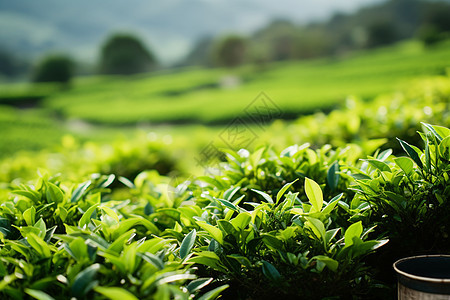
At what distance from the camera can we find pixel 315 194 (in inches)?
49.3

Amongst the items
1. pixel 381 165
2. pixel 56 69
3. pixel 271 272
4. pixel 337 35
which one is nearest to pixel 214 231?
pixel 271 272

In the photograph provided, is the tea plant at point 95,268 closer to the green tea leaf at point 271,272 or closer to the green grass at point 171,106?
the green tea leaf at point 271,272

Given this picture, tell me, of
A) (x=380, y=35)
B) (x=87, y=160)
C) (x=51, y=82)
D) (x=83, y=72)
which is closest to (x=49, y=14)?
(x=83, y=72)

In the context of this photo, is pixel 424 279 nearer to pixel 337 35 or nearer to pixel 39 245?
pixel 39 245

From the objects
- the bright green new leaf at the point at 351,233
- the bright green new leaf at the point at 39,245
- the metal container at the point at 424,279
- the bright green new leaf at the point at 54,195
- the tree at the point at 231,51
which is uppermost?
the tree at the point at 231,51

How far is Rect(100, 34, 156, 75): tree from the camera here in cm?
4378

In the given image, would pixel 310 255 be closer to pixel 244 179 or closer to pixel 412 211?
pixel 412 211

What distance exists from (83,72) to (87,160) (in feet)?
216

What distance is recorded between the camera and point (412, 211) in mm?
1326

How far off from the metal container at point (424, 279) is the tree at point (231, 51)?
35.6 metres

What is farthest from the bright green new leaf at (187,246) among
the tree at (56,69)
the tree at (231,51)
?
the tree at (231,51)

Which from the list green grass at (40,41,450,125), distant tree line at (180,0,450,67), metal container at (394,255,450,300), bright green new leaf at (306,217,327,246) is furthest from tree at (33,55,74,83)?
metal container at (394,255,450,300)

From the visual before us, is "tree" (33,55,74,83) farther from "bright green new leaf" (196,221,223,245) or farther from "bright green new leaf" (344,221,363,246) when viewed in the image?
"bright green new leaf" (344,221,363,246)

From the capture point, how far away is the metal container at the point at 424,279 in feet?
3.35
